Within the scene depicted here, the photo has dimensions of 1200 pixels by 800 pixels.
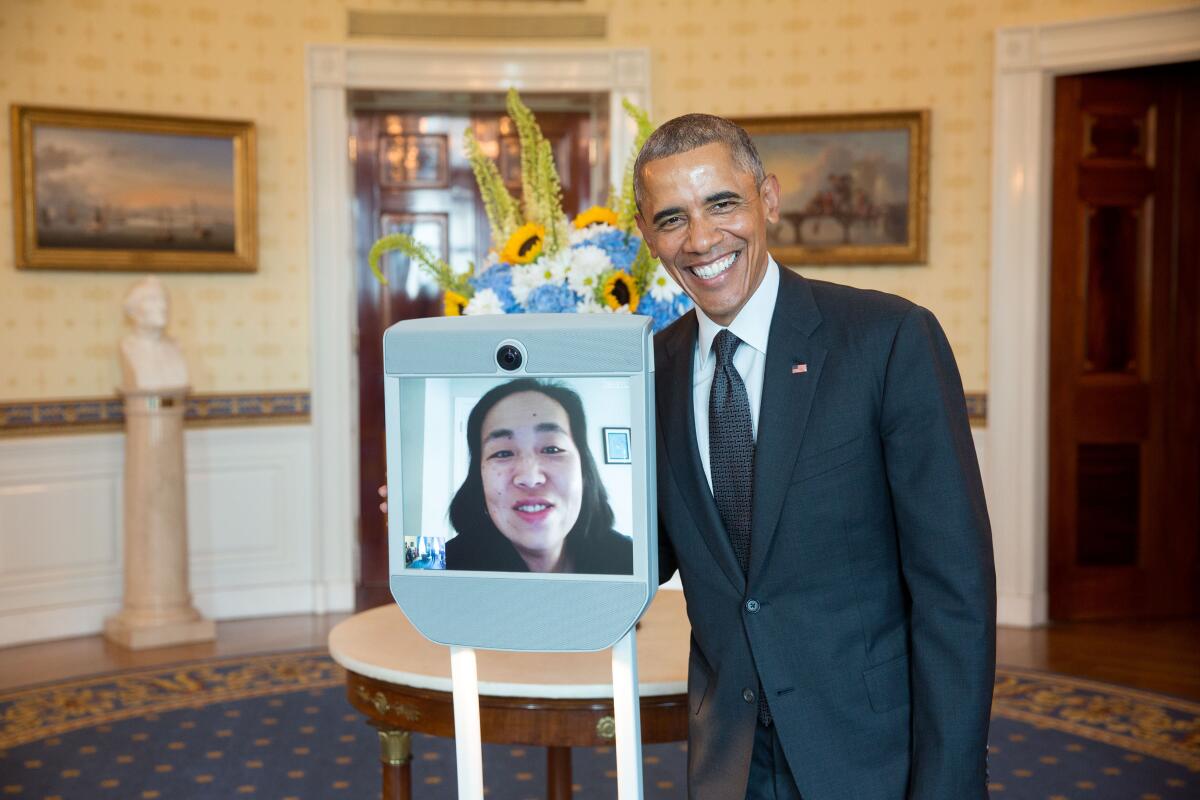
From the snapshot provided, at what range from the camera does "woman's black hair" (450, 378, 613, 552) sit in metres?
1.67

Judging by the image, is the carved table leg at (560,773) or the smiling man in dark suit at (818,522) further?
the carved table leg at (560,773)

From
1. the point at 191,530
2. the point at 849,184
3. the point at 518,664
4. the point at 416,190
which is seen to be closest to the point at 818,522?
the point at 518,664

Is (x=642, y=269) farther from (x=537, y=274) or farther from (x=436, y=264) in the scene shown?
(x=436, y=264)

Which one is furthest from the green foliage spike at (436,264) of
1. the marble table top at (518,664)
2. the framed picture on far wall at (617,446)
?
the framed picture on far wall at (617,446)

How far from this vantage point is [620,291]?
282 cm

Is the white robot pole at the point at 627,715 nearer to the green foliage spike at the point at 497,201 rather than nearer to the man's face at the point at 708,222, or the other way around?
the man's face at the point at 708,222

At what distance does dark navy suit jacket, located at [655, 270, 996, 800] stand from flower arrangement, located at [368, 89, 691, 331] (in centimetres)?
89

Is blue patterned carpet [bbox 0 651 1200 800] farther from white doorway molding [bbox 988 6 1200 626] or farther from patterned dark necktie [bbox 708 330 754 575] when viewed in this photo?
patterned dark necktie [bbox 708 330 754 575]

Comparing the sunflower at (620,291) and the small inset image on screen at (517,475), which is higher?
the sunflower at (620,291)

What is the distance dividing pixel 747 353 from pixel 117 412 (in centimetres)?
578

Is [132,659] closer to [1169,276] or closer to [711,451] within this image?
[711,451]

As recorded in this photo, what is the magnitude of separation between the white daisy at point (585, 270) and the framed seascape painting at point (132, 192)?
4872 millimetres

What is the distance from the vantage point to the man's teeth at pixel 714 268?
74.9 inches

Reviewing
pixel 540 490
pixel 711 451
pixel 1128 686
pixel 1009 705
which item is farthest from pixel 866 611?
pixel 1128 686
